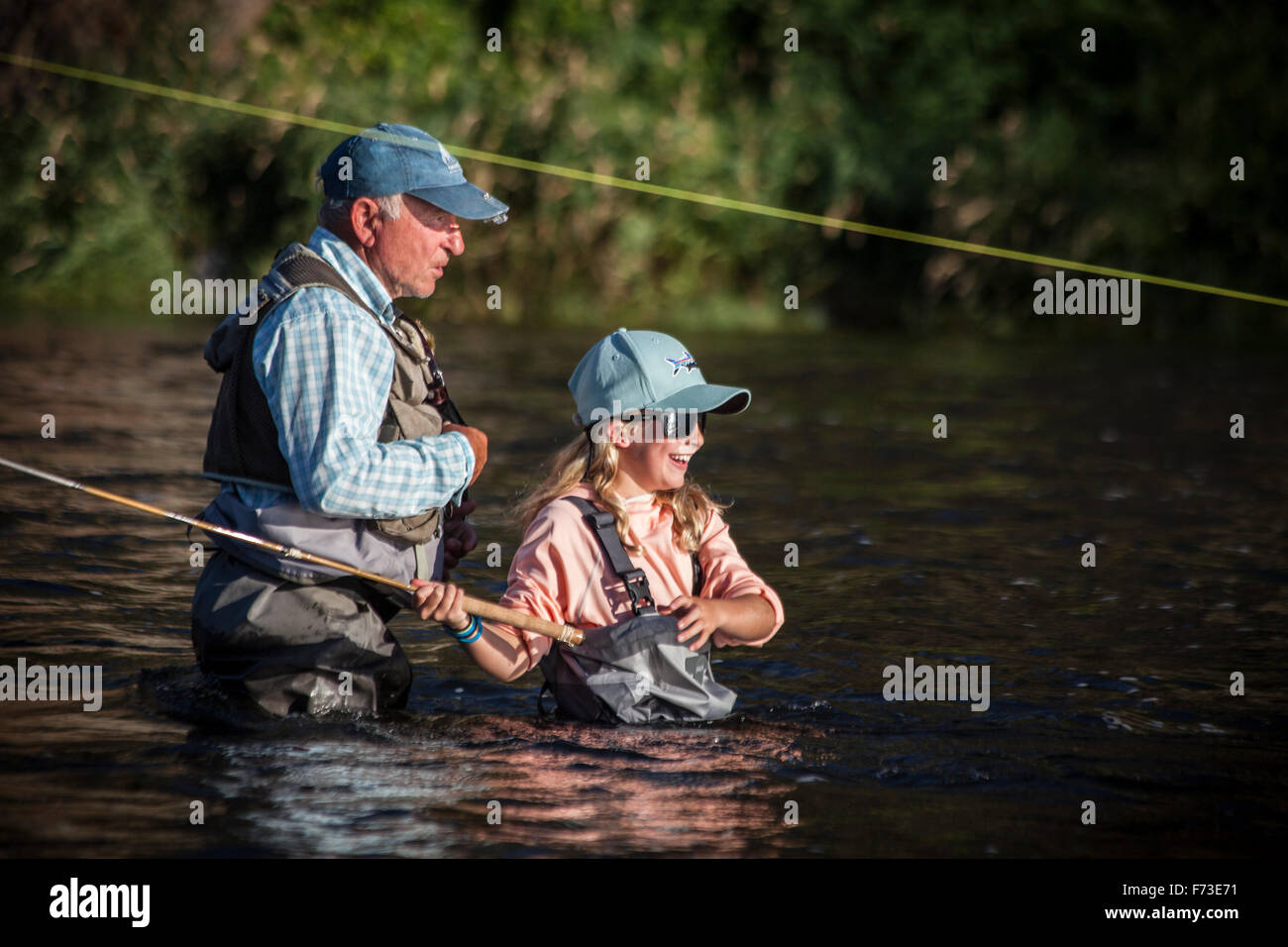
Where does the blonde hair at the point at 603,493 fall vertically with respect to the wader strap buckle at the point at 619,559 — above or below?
above

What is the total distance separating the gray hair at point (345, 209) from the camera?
171 inches

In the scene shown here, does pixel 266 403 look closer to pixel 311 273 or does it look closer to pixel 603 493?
pixel 311 273

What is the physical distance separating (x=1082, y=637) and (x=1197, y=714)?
0.95 m

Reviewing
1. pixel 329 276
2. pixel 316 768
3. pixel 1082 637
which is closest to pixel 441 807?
pixel 316 768

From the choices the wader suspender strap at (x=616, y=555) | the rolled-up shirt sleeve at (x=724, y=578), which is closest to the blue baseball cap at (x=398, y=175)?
the wader suspender strap at (x=616, y=555)

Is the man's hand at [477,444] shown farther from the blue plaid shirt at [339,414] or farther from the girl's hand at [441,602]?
the girl's hand at [441,602]

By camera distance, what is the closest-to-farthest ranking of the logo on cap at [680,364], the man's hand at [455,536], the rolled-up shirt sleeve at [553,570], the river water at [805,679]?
the river water at [805,679] < the rolled-up shirt sleeve at [553,570] < the logo on cap at [680,364] < the man's hand at [455,536]

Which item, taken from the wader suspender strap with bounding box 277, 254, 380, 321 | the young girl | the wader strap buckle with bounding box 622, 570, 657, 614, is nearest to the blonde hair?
the young girl

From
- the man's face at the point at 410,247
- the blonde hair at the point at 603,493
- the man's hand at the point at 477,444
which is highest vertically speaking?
the man's face at the point at 410,247

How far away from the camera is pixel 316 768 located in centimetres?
424

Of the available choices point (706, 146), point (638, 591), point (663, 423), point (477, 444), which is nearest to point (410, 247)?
point (477, 444)

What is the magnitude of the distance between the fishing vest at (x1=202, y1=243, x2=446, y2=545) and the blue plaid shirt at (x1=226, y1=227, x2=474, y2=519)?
0.18 ft

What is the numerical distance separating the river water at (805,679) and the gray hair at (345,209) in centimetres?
100
